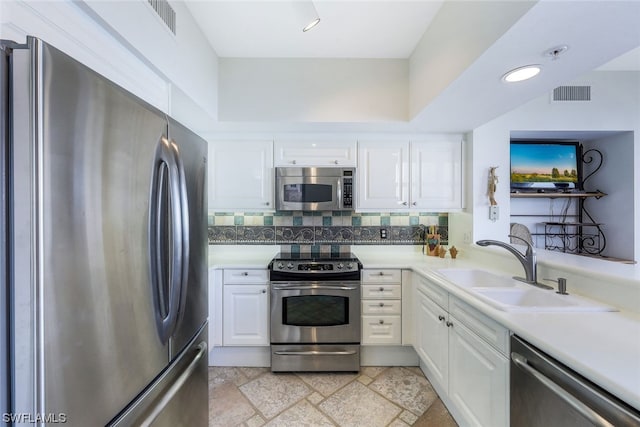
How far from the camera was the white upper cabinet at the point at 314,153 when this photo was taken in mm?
2463

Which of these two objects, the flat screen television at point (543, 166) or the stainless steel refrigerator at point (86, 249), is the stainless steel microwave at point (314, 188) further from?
the flat screen television at point (543, 166)

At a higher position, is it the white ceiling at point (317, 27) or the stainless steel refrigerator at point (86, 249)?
the white ceiling at point (317, 27)

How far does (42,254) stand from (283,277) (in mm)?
1764

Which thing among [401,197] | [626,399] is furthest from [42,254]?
[401,197]

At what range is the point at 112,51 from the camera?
1069mm

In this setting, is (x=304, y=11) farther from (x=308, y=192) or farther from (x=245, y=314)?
(x=245, y=314)

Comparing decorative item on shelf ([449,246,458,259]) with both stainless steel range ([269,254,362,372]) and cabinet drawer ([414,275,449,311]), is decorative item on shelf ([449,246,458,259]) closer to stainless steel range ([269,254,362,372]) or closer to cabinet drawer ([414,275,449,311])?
cabinet drawer ([414,275,449,311])

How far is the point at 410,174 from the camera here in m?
2.49

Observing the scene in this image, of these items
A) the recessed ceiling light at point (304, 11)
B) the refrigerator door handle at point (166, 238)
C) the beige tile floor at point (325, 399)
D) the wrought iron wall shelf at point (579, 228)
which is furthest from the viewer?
the wrought iron wall shelf at point (579, 228)

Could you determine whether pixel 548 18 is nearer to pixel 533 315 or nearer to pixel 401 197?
pixel 533 315

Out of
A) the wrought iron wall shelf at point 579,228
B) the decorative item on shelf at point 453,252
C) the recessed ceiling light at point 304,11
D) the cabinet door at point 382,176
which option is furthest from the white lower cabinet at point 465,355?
the recessed ceiling light at point 304,11

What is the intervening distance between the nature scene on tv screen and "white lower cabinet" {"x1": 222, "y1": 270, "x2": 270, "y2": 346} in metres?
2.94

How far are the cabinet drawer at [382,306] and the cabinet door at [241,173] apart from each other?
130cm

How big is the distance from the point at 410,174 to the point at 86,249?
2431mm
